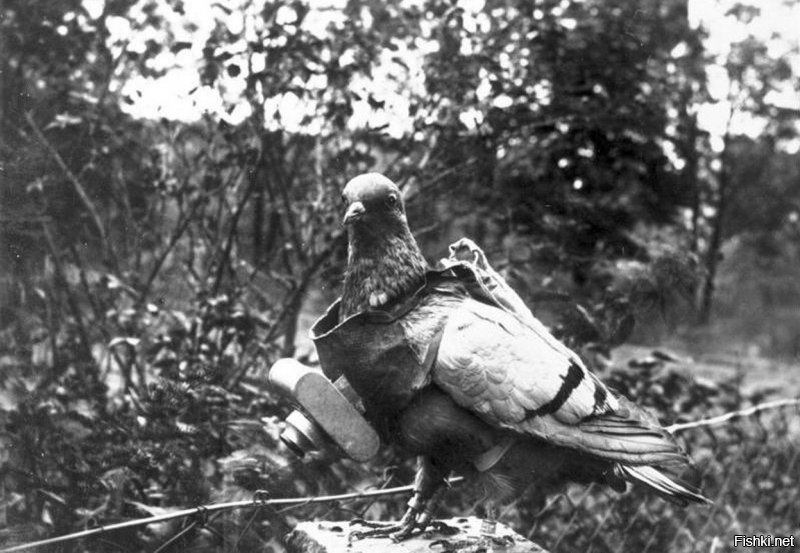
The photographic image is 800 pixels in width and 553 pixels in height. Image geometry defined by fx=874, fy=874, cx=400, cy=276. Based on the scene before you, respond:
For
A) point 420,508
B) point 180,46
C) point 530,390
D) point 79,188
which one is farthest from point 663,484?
point 79,188

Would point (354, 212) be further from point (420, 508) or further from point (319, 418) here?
point (420, 508)

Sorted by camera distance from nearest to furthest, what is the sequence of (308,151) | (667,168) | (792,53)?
(308,151)
(667,168)
(792,53)

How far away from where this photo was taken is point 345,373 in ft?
5.73

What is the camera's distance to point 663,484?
181 cm

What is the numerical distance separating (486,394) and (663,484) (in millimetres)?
434

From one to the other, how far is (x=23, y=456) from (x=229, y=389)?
0.69 m

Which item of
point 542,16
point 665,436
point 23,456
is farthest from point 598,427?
point 542,16

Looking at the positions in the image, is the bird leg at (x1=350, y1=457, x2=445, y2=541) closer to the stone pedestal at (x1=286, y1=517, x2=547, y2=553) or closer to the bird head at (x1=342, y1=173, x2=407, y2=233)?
the stone pedestal at (x1=286, y1=517, x2=547, y2=553)

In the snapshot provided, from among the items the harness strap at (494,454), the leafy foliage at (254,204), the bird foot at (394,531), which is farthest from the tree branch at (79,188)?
the harness strap at (494,454)

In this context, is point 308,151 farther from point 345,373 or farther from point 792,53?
point 792,53

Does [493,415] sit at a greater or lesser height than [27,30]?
lesser

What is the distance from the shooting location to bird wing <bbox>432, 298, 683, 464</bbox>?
172 centimetres

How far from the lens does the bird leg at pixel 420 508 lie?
1.94 metres

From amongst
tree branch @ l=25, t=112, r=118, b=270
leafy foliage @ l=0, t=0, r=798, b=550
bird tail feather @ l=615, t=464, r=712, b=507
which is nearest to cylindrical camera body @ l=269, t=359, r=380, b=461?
bird tail feather @ l=615, t=464, r=712, b=507
